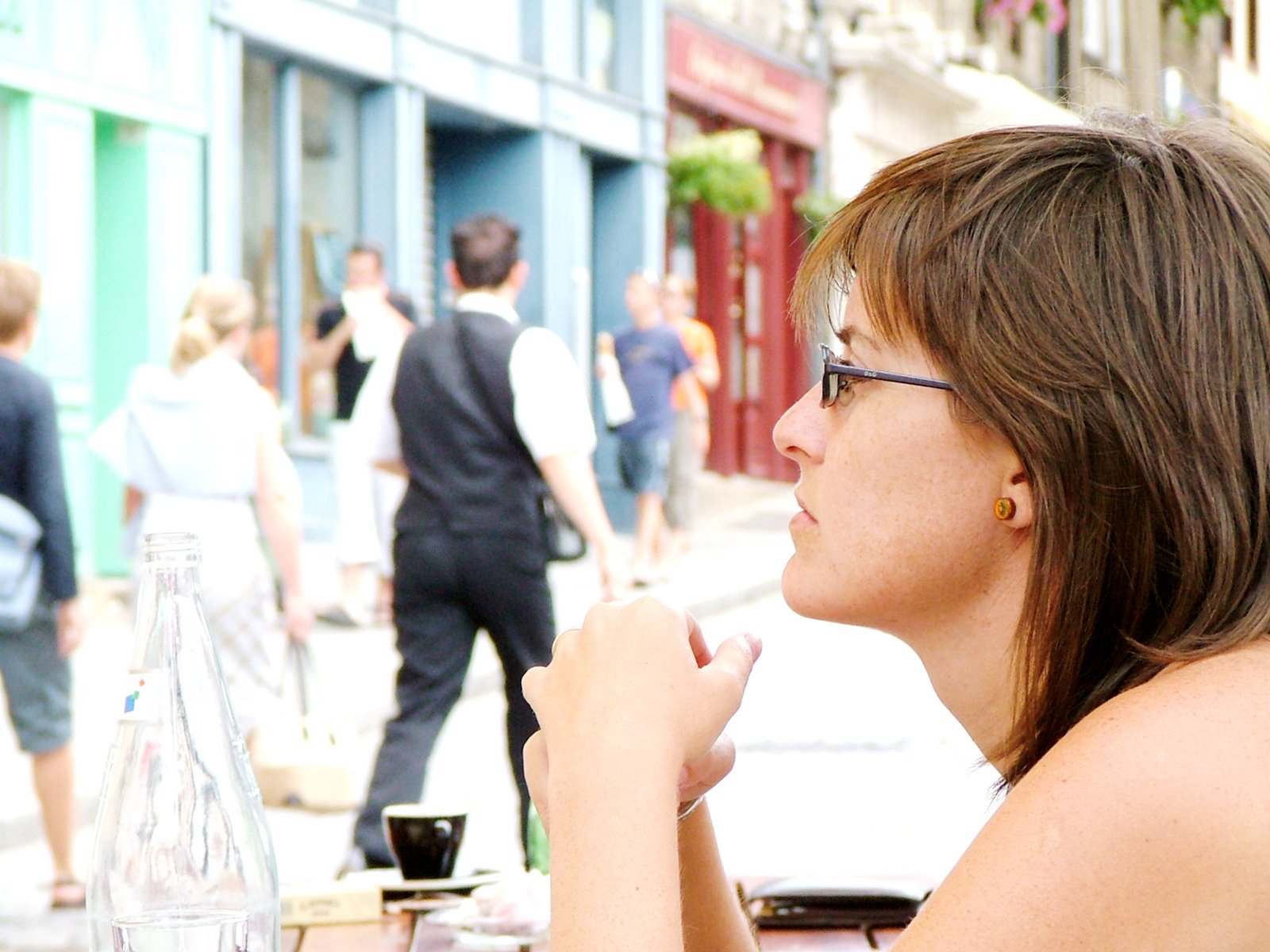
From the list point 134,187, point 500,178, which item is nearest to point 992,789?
point 134,187

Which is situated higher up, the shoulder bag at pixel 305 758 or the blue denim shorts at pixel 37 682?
the blue denim shorts at pixel 37 682

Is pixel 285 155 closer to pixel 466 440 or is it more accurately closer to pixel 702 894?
pixel 466 440

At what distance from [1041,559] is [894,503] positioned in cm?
14

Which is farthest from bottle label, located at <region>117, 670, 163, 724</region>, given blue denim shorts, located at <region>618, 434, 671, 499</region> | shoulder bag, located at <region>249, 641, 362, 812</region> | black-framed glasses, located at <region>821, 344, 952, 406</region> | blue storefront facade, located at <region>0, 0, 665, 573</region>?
blue denim shorts, located at <region>618, 434, 671, 499</region>

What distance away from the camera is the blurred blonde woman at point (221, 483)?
5668 millimetres

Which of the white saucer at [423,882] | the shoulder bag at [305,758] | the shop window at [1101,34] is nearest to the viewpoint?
the white saucer at [423,882]

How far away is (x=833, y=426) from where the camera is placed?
5.73 ft

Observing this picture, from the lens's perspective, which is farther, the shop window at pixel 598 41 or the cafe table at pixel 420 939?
the shop window at pixel 598 41

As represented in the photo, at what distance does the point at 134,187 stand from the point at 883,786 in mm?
6470

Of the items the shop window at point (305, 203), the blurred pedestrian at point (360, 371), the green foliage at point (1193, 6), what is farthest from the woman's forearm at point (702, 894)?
the green foliage at point (1193, 6)

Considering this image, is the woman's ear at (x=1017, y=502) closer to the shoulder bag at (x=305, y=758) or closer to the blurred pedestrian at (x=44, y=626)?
the blurred pedestrian at (x=44, y=626)

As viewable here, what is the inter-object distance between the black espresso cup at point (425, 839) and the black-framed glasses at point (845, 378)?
1003 mm

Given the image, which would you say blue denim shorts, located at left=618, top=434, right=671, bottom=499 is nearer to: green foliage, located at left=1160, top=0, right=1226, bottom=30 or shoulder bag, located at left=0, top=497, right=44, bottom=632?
green foliage, located at left=1160, top=0, right=1226, bottom=30

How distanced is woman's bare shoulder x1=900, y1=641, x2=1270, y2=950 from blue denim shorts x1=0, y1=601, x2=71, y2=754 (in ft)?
14.6
